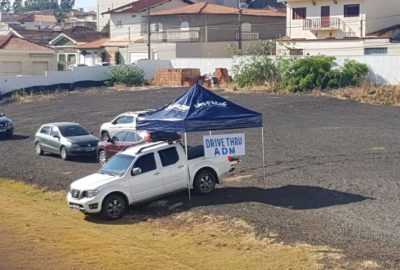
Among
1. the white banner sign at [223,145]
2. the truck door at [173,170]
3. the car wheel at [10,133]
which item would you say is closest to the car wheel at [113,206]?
the truck door at [173,170]

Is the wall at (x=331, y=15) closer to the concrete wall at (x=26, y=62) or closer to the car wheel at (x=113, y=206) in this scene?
the concrete wall at (x=26, y=62)

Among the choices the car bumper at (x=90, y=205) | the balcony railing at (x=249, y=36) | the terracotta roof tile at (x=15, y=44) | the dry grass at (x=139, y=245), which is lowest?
the dry grass at (x=139, y=245)

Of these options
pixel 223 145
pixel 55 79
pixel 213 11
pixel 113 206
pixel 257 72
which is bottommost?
pixel 113 206

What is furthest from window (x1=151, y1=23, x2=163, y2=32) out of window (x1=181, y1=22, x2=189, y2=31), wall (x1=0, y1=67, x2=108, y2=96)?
wall (x1=0, y1=67, x2=108, y2=96)

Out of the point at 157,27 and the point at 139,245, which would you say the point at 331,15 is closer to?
the point at 157,27

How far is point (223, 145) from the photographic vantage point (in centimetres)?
2172

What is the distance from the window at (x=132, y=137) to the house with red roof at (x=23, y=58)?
4281 centimetres

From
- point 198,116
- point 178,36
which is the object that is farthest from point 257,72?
point 198,116

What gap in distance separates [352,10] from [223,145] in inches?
1821

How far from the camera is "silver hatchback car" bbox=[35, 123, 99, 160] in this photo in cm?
2988

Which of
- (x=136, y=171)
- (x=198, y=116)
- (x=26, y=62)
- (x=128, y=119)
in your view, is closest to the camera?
(x=136, y=171)

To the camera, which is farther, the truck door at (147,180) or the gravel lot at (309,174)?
the truck door at (147,180)

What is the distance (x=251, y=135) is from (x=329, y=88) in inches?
568

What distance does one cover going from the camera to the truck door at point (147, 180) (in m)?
20.8
